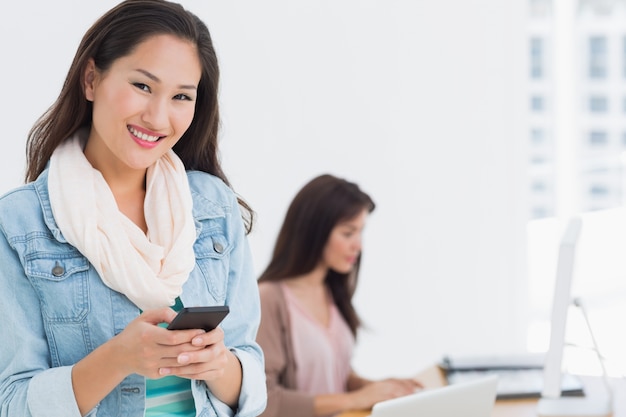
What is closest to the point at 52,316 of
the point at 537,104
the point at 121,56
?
the point at 121,56

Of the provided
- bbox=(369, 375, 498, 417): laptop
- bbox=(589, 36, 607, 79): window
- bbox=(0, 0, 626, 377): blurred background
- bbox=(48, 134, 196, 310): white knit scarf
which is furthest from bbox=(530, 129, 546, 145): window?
bbox=(48, 134, 196, 310): white knit scarf

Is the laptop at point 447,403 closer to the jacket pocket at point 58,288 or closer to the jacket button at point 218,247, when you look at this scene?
the jacket button at point 218,247

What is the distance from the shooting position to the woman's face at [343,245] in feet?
9.86

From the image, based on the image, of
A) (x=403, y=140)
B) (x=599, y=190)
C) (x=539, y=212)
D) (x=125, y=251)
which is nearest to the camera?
(x=125, y=251)

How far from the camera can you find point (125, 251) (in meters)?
1.36

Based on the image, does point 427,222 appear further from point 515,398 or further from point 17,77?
point 17,77

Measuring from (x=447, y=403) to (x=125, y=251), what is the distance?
970 mm

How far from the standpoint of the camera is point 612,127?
6.82 meters

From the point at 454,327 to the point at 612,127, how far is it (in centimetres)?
264

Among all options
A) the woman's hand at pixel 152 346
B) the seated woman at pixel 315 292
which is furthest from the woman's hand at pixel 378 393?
the woman's hand at pixel 152 346

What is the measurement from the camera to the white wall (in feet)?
12.7

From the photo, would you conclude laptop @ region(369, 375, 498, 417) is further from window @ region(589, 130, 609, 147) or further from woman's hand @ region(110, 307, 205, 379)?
window @ region(589, 130, 609, 147)

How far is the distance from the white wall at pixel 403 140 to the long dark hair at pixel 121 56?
197 cm

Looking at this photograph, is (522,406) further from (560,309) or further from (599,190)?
(599,190)
